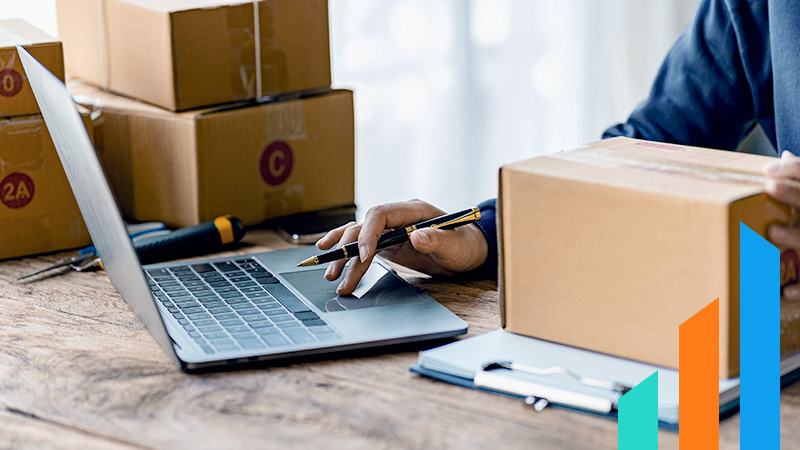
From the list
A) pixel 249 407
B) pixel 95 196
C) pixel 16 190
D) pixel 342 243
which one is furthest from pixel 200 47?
pixel 249 407

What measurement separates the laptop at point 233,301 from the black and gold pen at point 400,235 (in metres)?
0.03

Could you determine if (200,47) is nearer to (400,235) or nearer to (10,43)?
(10,43)

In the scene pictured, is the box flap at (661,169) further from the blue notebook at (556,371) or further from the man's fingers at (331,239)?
the man's fingers at (331,239)

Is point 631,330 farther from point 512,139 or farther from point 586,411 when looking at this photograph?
point 512,139

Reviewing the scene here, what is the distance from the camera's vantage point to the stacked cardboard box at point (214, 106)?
1202mm

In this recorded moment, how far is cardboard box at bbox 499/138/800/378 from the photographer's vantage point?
0.64 m

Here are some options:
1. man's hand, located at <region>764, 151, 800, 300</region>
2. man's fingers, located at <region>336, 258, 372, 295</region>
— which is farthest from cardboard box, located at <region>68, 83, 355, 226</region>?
man's hand, located at <region>764, 151, 800, 300</region>

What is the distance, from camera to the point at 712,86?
1.36 meters

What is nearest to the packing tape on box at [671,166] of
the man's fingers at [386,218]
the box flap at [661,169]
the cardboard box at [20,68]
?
the box flap at [661,169]

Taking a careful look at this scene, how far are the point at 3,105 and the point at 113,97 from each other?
8.5 inches

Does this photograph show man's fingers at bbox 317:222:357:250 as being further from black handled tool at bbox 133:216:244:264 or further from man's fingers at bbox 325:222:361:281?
black handled tool at bbox 133:216:244:264

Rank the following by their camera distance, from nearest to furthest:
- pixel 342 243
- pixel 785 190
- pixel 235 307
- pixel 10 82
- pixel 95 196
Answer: pixel 785 190 < pixel 95 196 < pixel 235 307 < pixel 342 243 < pixel 10 82

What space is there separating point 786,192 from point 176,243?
725 mm

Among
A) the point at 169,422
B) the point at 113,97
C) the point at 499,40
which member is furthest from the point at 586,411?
the point at 499,40
